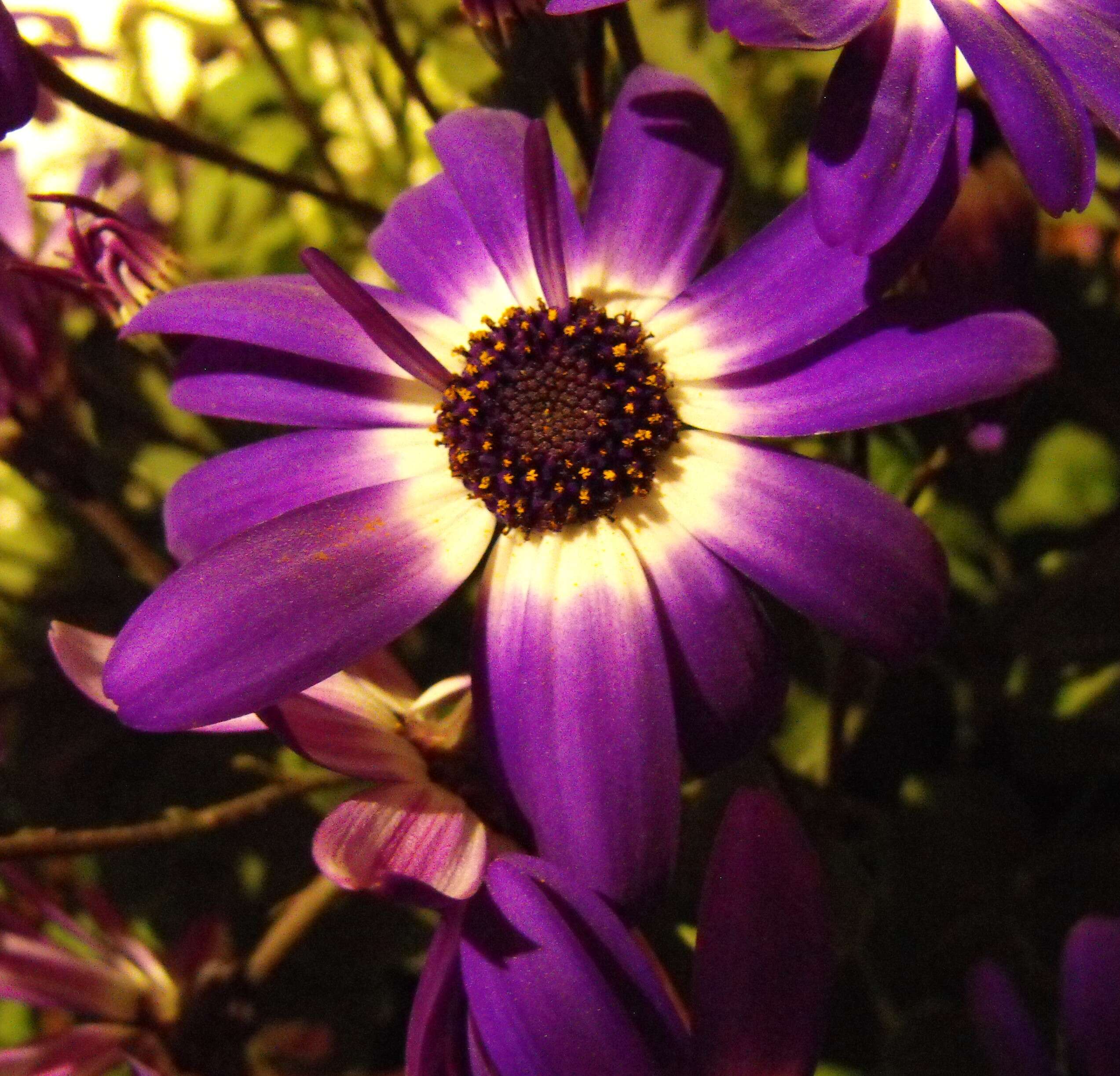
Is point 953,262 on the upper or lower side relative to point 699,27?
lower

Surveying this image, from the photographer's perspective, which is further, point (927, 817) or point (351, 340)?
point (927, 817)

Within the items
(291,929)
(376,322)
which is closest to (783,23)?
(376,322)

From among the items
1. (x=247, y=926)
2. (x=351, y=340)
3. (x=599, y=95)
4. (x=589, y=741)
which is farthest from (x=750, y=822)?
(x=247, y=926)

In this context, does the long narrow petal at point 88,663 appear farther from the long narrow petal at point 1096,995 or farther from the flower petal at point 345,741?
the long narrow petal at point 1096,995

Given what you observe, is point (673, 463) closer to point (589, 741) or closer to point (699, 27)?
point (589, 741)

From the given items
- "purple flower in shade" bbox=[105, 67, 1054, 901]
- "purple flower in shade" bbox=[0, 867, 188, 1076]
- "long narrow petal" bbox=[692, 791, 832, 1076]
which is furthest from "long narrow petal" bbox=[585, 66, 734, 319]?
→ "purple flower in shade" bbox=[0, 867, 188, 1076]

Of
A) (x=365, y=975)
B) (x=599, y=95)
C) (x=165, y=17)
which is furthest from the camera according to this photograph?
(x=165, y=17)
